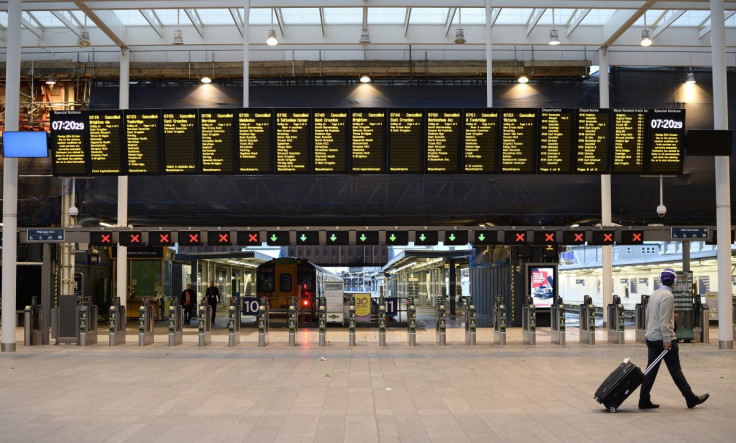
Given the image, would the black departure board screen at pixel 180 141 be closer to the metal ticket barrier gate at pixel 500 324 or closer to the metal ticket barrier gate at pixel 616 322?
the metal ticket barrier gate at pixel 500 324

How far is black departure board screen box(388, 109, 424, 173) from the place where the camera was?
15.6 meters

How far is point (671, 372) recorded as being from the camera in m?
9.05

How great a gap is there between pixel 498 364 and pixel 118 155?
8793mm

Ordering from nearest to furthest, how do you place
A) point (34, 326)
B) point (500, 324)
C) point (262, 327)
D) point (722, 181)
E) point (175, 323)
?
point (722, 181)
point (34, 326)
point (262, 327)
point (500, 324)
point (175, 323)

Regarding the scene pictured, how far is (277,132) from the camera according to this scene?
614 inches

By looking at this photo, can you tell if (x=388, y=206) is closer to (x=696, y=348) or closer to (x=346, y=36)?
(x=346, y=36)

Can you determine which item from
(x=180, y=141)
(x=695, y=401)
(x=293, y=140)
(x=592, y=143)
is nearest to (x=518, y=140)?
(x=592, y=143)

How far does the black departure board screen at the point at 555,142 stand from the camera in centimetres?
1577

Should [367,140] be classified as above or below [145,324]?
above

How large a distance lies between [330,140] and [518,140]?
390 cm

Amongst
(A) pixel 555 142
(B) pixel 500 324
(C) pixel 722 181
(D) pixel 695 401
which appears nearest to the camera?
(D) pixel 695 401

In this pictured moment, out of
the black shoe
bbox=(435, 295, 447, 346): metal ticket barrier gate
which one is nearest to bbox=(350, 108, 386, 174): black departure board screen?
bbox=(435, 295, 447, 346): metal ticket barrier gate

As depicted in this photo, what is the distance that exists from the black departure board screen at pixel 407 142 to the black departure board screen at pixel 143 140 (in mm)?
4842

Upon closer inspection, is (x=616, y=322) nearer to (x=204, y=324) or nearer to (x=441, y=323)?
(x=441, y=323)
